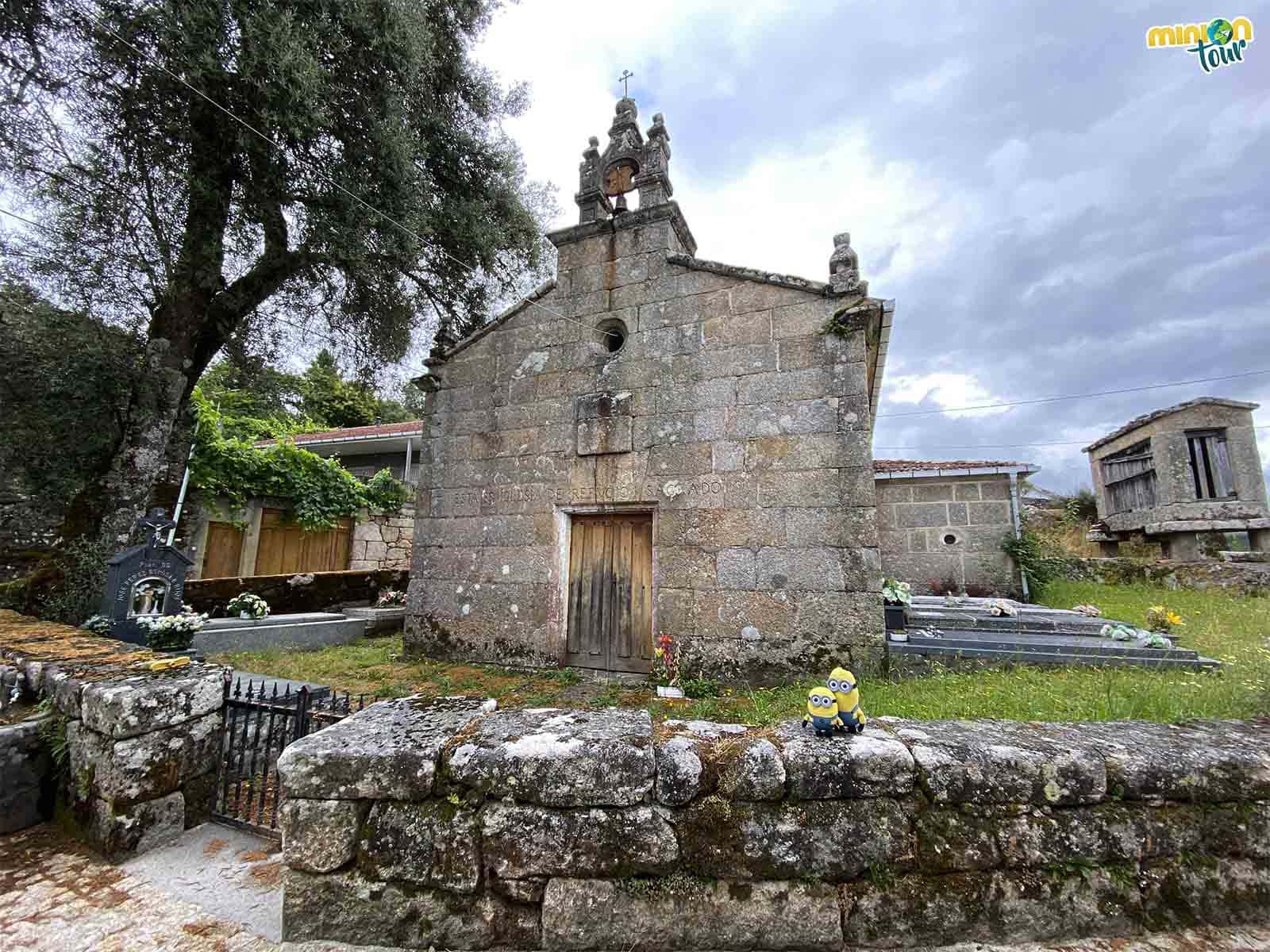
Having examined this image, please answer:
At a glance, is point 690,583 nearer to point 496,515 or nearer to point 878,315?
point 496,515

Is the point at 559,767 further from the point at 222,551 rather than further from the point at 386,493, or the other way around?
the point at 386,493

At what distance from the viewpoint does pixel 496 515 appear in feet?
22.3

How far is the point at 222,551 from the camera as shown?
11.0 meters

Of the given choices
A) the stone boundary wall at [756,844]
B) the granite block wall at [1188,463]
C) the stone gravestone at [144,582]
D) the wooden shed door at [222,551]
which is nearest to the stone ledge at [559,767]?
the stone boundary wall at [756,844]

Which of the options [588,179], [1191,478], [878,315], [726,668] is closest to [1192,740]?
[726,668]

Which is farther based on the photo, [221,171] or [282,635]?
[282,635]

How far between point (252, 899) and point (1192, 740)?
3.94 meters

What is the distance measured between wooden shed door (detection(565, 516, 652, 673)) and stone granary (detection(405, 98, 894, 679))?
22 millimetres

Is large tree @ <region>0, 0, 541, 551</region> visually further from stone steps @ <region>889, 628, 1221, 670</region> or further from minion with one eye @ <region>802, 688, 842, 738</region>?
stone steps @ <region>889, 628, 1221, 670</region>

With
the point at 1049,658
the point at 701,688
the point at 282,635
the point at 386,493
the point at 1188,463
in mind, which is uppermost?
the point at 1188,463

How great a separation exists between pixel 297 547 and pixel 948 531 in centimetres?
1400

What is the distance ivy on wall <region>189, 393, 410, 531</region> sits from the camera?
10383mm

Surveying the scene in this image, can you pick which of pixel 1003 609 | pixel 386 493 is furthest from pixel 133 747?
pixel 386 493

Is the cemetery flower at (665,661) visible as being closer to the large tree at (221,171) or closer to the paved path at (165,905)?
the paved path at (165,905)
